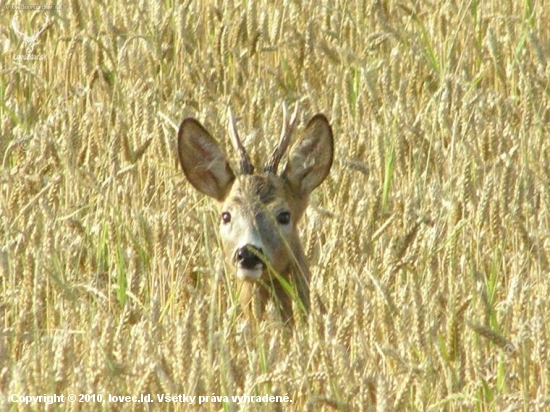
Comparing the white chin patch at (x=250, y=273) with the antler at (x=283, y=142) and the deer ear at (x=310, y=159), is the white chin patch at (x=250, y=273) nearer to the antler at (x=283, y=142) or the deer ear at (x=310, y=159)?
the antler at (x=283, y=142)

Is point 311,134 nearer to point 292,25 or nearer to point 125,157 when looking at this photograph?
point 125,157

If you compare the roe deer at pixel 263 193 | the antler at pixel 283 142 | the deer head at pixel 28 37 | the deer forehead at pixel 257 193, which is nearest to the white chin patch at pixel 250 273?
the roe deer at pixel 263 193

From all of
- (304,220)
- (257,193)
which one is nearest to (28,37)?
(304,220)

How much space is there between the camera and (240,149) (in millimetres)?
7301

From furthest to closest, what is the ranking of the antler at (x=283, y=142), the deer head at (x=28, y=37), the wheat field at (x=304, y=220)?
the deer head at (x=28, y=37), the antler at (x=283, y=142), the wheat field at (x=304, y=220)

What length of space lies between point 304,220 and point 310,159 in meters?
0.66

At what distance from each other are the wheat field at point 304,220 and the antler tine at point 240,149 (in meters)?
0.35

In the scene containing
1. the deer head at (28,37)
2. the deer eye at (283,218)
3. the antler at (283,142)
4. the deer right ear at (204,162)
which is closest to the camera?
the antler at (283,142)

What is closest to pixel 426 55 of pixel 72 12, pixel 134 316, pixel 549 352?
pixel 72 12

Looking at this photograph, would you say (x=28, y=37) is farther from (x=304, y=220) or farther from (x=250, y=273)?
(x=250, y=273)

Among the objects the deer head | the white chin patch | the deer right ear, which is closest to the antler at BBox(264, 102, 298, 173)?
the deer right ear

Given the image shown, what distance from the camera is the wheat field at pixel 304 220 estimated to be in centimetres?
517

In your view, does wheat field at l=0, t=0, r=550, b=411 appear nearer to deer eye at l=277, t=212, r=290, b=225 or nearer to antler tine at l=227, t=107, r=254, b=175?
deer eye at l=277, t=212, r=290, b=225

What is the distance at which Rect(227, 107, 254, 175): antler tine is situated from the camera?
23.6ft
